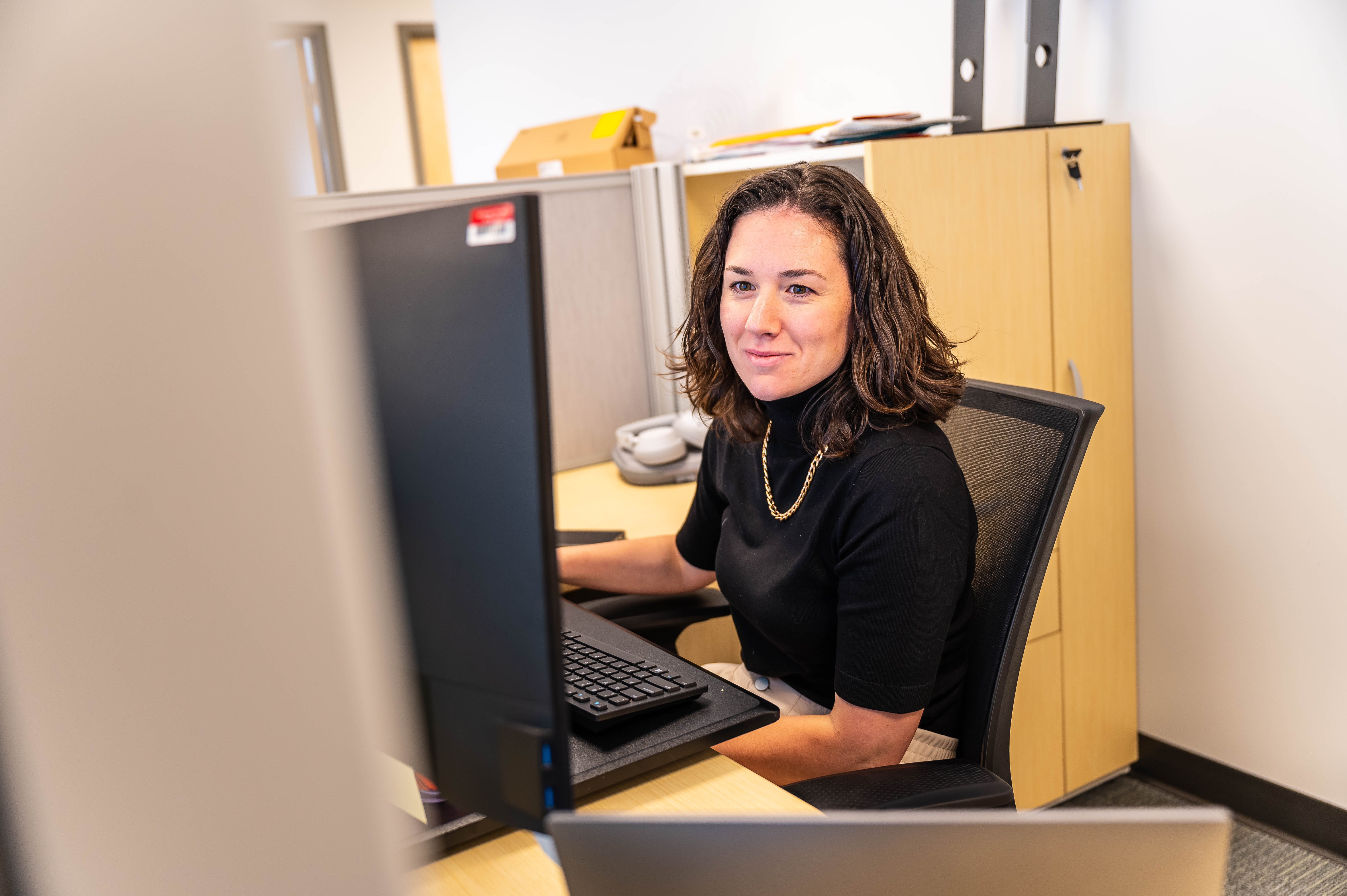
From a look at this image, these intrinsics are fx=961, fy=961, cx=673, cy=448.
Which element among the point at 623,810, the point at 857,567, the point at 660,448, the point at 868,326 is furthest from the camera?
the point at 660,448

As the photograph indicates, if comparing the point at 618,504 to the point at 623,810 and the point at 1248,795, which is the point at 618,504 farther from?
the point at 1248,795

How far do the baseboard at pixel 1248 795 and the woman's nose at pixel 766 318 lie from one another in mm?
1409

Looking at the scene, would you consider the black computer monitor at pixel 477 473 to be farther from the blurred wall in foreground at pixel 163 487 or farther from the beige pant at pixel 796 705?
the beige pant at pixel 796 705

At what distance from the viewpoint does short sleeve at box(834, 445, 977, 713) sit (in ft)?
3.15

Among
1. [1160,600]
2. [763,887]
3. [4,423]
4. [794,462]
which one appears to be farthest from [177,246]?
[1160,600]

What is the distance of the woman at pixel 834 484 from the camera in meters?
0.98

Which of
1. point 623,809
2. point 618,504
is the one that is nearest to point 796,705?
point 623,809

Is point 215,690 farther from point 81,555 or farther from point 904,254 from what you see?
point 904,254

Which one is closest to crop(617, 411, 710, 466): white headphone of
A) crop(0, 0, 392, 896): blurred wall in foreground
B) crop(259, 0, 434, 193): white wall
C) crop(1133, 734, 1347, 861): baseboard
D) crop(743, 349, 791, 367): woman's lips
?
crop(743, 349, 791, 367): woman's lips

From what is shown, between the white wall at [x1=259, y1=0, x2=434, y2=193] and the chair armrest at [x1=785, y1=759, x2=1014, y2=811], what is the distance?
15.9ft

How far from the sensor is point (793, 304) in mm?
1105

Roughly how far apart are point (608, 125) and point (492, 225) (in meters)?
2.03

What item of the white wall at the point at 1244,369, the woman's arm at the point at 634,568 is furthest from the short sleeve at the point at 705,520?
the white wall at the point at 1244,369

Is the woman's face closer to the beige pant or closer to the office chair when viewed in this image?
the office chair
